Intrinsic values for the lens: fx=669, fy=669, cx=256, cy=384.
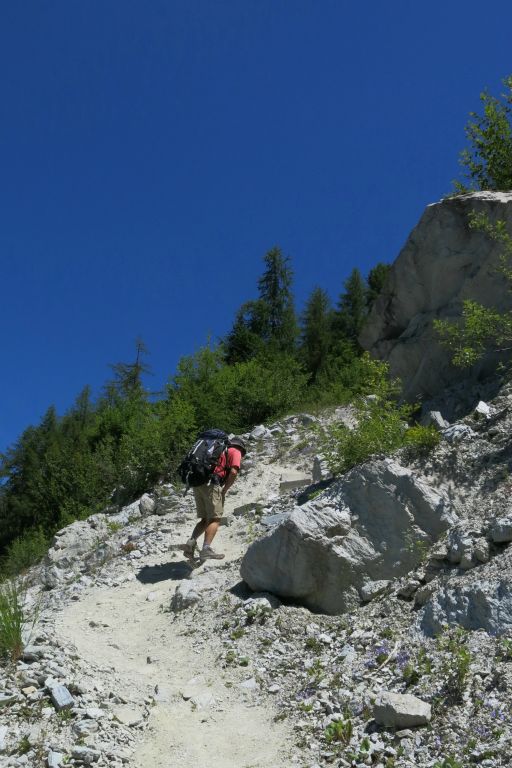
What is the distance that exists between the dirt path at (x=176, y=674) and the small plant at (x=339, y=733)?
0.34m

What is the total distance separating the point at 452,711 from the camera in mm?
4594

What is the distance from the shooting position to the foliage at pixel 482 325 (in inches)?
358

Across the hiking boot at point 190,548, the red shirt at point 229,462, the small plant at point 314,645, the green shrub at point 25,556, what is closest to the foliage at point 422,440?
the red shirt at point 229,462

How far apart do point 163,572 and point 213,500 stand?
51.5 inches

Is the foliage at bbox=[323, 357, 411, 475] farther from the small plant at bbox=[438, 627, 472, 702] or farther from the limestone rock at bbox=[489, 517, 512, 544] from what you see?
the small plant at bbox=[438, 627, 472, 702]

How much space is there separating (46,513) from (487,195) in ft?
51.3

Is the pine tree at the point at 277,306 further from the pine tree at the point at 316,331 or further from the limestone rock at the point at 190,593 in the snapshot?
the limestone rock at the point at 190,593

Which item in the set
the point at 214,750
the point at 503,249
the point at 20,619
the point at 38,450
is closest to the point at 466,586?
the point at 214,750

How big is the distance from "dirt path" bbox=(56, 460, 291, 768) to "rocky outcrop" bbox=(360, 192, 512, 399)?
4526 mm

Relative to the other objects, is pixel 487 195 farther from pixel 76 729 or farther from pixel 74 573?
pixel 76 729

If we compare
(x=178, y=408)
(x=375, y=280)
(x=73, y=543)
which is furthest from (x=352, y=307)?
(x=73, y=543)

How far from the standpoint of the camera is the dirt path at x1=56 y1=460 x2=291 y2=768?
4930 mm

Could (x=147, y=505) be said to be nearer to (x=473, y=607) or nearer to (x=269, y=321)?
(x=473, y=607)

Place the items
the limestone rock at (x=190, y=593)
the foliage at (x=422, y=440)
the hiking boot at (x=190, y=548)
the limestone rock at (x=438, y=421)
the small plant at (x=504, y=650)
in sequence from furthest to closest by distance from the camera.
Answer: the hiking boot at (x=190, y=548), the limestone rock at (x=438, y=421), the foliage at (x=422, y=440), the limestone rock at (x=190, y=593), the small plant at (x=504, y=650)
